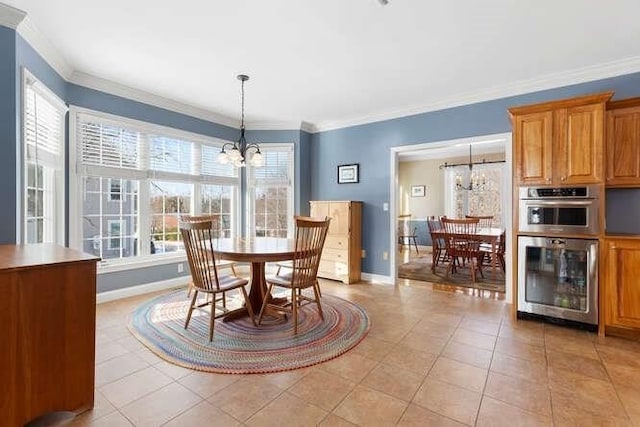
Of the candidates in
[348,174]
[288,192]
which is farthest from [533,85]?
[288,192]

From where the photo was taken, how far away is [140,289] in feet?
12.8

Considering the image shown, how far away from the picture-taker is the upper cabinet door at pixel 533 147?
116 inches

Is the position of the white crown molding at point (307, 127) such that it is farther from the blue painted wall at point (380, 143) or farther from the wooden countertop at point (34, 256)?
the wooden countertop at point (34, 256)

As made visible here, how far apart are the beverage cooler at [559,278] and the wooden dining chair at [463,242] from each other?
1584 mm

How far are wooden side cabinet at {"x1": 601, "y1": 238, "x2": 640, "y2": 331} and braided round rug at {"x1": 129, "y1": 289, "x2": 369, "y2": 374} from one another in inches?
84.6

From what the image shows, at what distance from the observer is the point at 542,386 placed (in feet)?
6.38

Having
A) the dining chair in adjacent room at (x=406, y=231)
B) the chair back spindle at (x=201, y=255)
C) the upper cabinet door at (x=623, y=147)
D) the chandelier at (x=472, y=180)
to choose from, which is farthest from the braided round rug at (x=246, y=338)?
the chandelier at (x=472, y=180)

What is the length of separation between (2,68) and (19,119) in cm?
36

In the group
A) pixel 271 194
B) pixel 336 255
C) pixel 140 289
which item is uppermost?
pixel 271 194

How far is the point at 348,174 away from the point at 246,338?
10.2 feet

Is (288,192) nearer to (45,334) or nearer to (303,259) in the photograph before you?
(303,259)

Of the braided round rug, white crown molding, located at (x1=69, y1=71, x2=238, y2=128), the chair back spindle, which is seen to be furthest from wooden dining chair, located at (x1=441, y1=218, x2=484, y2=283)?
white crown molding, located at (x1=69, y1=71, x2=238, y2=128)

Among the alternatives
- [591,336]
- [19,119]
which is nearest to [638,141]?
[591,336]

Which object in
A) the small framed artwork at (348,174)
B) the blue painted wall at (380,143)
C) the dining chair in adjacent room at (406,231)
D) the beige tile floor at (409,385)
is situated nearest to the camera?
the beige tile floor at (409,385)
